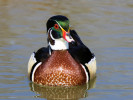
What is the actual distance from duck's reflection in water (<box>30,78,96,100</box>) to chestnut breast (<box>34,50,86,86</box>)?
3.9 inches

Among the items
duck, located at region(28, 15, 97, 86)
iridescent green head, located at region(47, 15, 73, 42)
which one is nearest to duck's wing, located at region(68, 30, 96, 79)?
duck, located at region(28, 15, 97, 86)

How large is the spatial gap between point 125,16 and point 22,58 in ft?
14.1

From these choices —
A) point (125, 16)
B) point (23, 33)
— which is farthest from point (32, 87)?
point (125, 16)

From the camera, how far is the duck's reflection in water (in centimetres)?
1098

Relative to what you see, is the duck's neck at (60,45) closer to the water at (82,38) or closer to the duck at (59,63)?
the duck at (59,63)

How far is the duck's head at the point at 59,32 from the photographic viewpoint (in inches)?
436

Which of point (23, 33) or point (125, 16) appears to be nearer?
point (23, 33)

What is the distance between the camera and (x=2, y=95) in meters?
10.8

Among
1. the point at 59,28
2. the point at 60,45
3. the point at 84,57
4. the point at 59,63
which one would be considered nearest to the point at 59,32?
the point at 59,28

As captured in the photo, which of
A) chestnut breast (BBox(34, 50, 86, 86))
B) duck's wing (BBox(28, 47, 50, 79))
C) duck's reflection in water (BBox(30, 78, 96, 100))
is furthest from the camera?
duck's wing (BBox(28, 47, 50, 79))

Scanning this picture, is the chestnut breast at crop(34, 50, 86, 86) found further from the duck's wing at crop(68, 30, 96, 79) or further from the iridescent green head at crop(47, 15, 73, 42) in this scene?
the iridescent green head at crop(47, 15, 73, 42)

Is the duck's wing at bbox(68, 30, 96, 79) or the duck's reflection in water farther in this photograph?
the duck's wing at bbox(68, 30, 96, 79)

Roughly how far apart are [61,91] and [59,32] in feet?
3.86

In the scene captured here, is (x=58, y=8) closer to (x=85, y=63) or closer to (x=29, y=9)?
(x=29, y=9)
